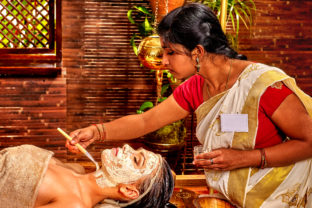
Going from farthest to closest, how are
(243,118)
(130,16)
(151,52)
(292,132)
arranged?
(130,16), (151,52), (243,118), (292,132)

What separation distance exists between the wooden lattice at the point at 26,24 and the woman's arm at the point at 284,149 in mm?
2376

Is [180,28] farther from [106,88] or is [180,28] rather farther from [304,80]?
[304,80]

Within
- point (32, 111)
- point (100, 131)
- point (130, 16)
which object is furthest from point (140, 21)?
point (100, 131)

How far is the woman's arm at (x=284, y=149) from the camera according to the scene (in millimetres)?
1580

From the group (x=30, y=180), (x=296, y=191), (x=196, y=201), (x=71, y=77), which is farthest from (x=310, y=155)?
(x=71, y=77)

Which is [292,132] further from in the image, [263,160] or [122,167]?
[122,167]

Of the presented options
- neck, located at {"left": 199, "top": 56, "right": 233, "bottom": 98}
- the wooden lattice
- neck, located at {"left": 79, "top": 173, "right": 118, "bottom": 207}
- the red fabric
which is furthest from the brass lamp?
neck, located at {"left": 79, "top": 173, "right": 118, "bottom": 207}

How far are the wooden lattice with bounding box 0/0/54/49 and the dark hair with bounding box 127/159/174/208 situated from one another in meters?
2.14

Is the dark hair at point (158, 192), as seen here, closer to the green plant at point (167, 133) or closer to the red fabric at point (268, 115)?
the red fabric at point (268, 115)

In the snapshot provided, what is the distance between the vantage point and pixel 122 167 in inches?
69.2

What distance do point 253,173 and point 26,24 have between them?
2.71 m

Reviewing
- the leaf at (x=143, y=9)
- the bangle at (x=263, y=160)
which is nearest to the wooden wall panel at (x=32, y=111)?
the leaf at (x=143, y=9)

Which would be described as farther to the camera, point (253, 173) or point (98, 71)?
point (98, 71)

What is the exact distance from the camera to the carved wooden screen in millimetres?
3346
